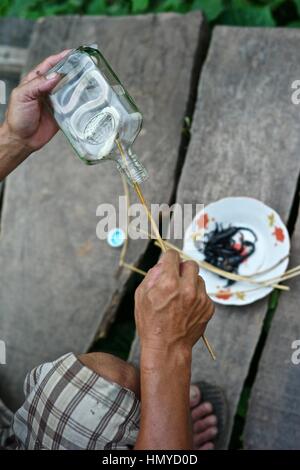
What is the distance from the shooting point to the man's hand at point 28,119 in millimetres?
1418

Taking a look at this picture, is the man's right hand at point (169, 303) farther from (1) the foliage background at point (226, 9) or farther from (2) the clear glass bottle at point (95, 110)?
(1) the foliage background at point (226, 9)

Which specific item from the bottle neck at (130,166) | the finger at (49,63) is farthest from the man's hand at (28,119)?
the bottle neck at (130,166)

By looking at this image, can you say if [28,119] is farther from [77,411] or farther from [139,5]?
[139,5]

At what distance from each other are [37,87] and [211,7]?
3.25 feet

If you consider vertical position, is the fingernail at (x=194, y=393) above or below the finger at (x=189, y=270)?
below

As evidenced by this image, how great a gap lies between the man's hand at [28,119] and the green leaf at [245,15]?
93 cm

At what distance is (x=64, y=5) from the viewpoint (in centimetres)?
237

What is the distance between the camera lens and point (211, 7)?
6.89 feet

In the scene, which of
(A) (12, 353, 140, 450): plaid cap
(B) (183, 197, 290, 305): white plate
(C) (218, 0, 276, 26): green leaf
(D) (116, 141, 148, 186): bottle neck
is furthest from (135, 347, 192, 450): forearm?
(C) (218, 0, 276, 26): green leaf

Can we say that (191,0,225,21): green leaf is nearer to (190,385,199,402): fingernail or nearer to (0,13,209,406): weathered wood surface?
(0,13,209,406): weathered wood surface

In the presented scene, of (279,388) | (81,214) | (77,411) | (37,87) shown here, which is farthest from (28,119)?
(279,388)

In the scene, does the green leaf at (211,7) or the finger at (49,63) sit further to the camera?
the green leaf at (211,7)

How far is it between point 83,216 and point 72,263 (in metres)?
0.17
